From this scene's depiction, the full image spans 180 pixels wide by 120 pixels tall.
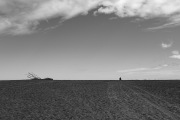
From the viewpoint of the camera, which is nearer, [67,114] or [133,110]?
[67,114]

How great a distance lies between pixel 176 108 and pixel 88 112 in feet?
23.8

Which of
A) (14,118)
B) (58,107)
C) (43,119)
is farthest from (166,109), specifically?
(14,118)

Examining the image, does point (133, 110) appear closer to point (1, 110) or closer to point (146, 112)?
point (146, 112)

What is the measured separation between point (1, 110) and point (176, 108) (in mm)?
12934

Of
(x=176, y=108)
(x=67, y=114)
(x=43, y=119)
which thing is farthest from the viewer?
(x=176, y=108)

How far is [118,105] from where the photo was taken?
20734 mm

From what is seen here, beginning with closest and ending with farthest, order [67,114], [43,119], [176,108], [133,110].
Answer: [43,119] → [67,114] → [133,110] → [176,108]

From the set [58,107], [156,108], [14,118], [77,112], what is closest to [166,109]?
[156,108]

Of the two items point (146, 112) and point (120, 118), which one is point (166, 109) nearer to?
point (146, 112)

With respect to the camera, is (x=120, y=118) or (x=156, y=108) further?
(x=156, y=108)

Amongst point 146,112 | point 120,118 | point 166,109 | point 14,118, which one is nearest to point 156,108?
point 166,109

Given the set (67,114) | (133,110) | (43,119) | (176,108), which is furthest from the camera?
(176,108)

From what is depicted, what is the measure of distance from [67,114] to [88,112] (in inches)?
60.0

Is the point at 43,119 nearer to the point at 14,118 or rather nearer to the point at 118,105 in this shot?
the point at 14,118
